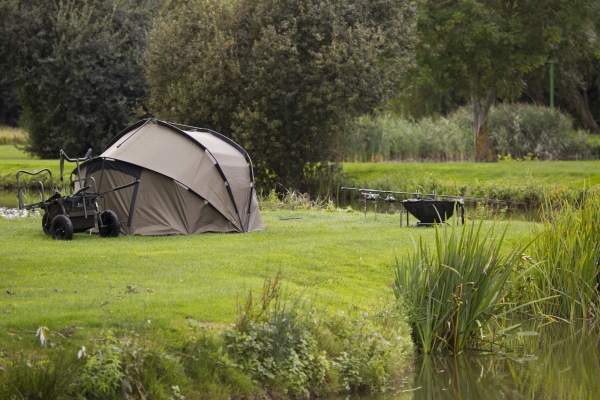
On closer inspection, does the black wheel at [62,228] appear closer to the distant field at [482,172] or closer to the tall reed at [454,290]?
the tall reed at [454,290]

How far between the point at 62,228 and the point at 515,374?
24.7 feet

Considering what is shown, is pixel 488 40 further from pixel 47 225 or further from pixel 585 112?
pixel 585 112

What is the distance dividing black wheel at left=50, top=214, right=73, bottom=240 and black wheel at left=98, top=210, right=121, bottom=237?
2.24 ft

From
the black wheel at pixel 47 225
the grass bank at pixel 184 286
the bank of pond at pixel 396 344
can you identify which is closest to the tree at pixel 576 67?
the grass bank at pixel 184 286

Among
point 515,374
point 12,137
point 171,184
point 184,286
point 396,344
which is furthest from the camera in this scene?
point 12,137

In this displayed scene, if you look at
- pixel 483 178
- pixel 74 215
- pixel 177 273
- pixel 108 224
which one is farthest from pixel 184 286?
pixel 483 178

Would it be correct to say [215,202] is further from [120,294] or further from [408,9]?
[408,9]

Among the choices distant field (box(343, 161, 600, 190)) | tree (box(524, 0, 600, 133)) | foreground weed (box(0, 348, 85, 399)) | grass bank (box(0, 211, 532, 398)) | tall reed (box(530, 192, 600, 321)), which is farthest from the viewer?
tree (box(524, 0, 600, 133))

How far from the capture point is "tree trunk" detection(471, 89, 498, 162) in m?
33.6

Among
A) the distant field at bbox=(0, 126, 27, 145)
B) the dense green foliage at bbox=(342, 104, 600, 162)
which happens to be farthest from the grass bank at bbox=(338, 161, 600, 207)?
the distant field at bbox=(0, 126, 27, 145)

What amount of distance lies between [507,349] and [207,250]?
15.0 ft

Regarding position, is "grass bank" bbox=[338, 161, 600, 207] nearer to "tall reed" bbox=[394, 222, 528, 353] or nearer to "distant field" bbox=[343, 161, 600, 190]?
"distant field" bbox=[343, 161, 600, 190]

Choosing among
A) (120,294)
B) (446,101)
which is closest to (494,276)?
(120,294)

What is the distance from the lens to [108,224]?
1418 centimetres
